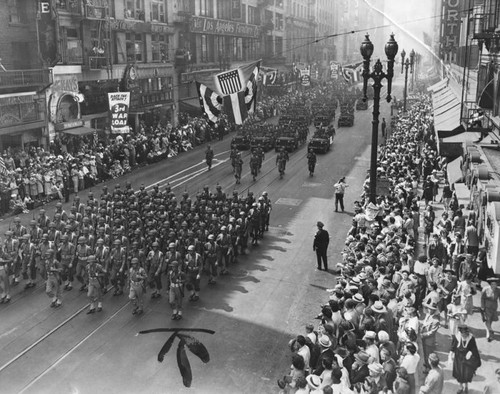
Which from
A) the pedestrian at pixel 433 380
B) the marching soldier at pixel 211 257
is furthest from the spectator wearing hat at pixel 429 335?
the marching soldier at pixel 211 257

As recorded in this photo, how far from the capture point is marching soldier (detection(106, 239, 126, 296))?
50.3 feet

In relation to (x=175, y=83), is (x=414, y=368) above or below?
below

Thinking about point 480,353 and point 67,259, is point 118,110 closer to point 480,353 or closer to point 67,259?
point 67,259

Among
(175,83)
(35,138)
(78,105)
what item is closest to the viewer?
(35,138)

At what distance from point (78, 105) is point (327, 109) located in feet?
87.0

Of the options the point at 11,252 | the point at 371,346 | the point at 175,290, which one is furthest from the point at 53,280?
the point at 371,346

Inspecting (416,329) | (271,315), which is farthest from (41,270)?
(416,329)

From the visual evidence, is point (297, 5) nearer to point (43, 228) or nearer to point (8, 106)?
point (8, 106)

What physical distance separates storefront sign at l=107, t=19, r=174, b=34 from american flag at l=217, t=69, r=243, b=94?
18.8 m

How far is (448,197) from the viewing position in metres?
22.7

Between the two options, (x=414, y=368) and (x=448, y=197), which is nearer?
(x=414, y=368)

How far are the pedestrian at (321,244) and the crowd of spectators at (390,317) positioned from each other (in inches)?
39.2

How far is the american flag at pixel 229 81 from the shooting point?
23453mm

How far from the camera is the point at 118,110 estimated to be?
29.5 metres
